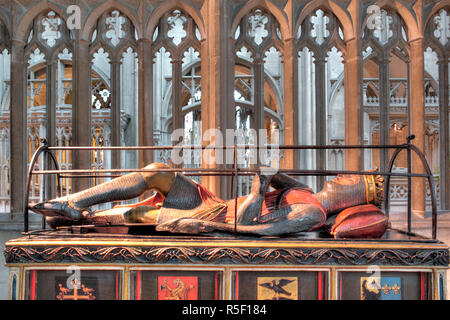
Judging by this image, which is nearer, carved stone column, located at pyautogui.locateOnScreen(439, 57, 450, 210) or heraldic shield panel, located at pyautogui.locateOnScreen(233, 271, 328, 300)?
heraldic shield panel, located at pyautogui.locateOnScreen(233, 271, 328, 300)

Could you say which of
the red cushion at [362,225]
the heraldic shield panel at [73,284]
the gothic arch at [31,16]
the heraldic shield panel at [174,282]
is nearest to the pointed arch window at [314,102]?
the gothic arch at [31,16]

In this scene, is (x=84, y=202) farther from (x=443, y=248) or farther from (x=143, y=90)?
(x=143, y=90)

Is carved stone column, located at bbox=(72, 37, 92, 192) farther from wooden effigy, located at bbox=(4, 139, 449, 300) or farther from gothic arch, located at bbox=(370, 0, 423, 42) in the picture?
gothic arch, located at bbox=(370, 0, 423, 42)

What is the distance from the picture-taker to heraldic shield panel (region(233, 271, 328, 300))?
7.89ft

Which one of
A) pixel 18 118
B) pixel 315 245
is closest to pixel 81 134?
pixel 18 118

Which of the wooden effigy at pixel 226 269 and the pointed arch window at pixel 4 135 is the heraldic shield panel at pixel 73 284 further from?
the pointed arch window at pixel 4 135

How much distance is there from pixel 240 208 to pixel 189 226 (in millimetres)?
368

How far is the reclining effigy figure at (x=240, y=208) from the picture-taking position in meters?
2.59

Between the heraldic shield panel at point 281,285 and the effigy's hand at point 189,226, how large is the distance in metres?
0.37

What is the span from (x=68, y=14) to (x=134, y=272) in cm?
514

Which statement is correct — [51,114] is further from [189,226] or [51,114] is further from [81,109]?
[189,226]

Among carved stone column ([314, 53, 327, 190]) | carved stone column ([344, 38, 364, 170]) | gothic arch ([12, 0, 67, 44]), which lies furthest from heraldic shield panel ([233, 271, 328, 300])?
gothic arch ([12, 0, 67, 44])

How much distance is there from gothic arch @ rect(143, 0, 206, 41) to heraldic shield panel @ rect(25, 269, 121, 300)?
4.58 metres

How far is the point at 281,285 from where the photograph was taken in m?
2.42
